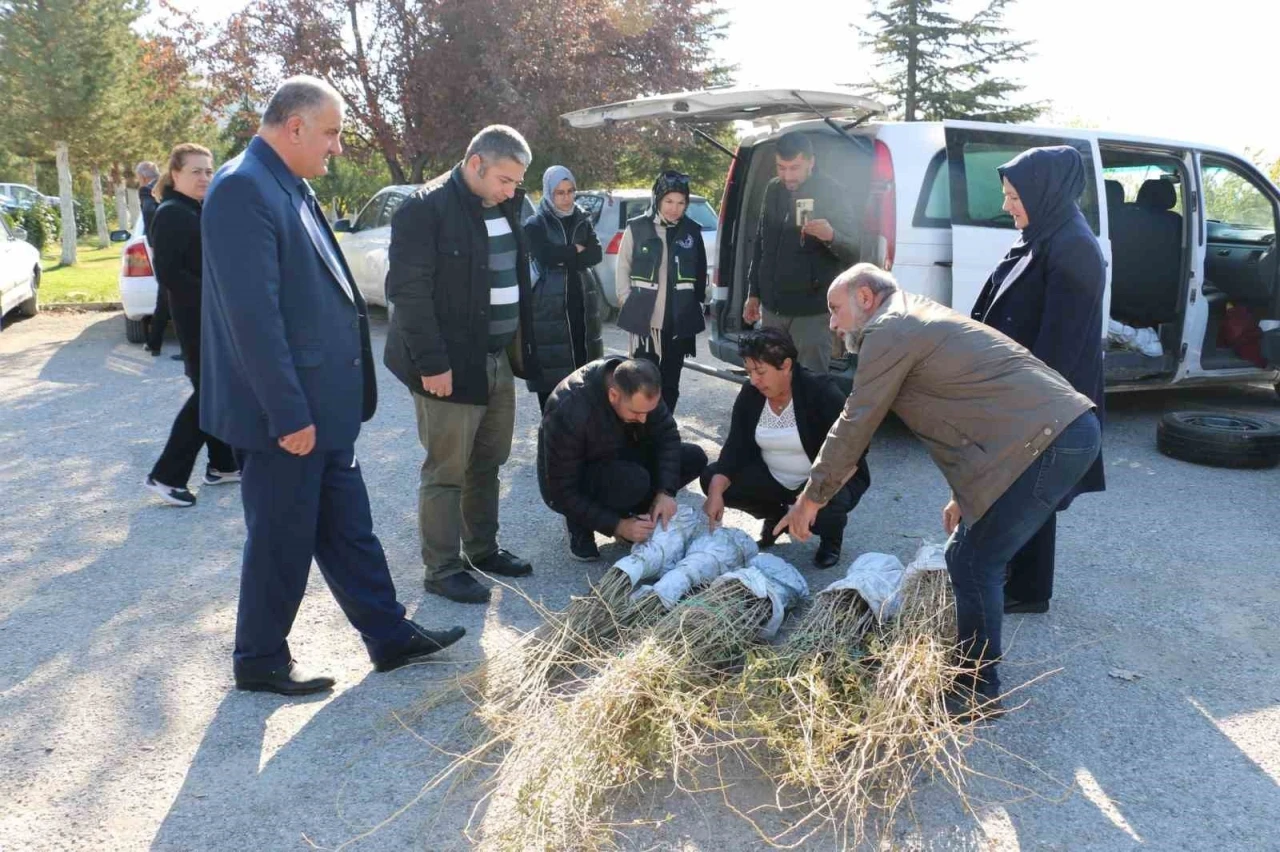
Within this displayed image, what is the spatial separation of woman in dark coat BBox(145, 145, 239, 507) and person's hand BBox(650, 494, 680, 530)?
2505 mm

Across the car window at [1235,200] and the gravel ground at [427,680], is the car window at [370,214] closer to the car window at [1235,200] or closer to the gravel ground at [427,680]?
the gravel ground at [427,680]

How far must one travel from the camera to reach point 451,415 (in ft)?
13.3

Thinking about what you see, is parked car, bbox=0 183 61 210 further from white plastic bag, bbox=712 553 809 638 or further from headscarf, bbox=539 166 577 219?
white plastic bag, bbox=712 553 809 638

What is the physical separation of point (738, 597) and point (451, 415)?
1.37 meters

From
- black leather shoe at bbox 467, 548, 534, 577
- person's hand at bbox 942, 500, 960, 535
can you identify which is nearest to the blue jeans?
person's hand at bbox 942, 500, 960, 535

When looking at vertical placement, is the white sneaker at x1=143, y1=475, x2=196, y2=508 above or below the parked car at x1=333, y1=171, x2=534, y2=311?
below

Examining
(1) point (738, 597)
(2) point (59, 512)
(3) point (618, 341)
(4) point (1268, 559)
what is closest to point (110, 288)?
(3) point (618, 341)

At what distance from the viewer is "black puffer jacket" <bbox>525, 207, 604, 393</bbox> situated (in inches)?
228

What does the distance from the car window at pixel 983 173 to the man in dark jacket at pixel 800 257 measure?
0.63 metres

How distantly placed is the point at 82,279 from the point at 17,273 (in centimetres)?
594

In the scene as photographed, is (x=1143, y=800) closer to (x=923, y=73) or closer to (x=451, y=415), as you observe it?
(x=451, y=415)

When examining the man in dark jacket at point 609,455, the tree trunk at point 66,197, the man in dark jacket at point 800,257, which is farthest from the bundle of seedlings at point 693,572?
the tree trunk at point 66,197

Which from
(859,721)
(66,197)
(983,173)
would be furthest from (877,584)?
(66,197)

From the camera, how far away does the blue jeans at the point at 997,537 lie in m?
3.01
